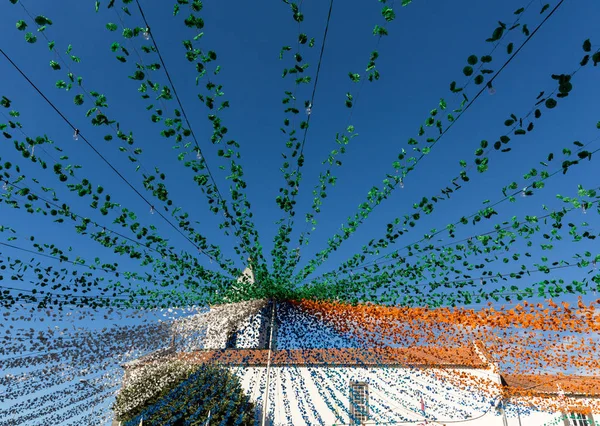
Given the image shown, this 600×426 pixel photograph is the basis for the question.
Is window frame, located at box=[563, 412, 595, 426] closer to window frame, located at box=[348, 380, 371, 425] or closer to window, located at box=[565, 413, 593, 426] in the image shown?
window, located at box=[565, 413, 593, 426]

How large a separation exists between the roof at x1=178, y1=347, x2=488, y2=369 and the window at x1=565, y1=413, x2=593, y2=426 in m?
5.52

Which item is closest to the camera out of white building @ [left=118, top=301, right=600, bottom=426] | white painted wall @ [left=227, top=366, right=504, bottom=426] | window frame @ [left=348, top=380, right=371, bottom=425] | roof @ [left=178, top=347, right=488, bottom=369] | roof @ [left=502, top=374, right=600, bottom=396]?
roof @ [left=178, top=347, right=488, bottom=369]

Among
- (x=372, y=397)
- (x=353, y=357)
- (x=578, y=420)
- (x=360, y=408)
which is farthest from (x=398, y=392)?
(x=578, y=420)

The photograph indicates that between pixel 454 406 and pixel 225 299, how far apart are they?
41.5 ft

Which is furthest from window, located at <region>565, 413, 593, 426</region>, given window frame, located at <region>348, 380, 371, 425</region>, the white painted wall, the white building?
window frame, located at <region>348, 380, 371, 425</region>

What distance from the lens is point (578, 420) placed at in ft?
52.9

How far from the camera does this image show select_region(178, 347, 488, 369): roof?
11.4 m

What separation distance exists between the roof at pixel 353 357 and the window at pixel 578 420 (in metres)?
5.52

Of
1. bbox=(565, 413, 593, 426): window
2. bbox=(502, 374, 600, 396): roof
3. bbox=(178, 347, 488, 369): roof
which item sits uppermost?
bbox=(178, 347, 488, 369): roof

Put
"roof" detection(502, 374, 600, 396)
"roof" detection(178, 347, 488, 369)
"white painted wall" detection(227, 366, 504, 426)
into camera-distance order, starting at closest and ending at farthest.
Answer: "roof" detection(178, 347, 488, 369) → "roof" detection(502, 374, 600, 396) → "white painted wall" detection(227, 366, 504, 426)

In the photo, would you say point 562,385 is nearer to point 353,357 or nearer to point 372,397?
point 372,397

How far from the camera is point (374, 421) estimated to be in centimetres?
1656

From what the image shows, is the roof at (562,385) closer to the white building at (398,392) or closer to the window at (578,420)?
the white building at (398,392)

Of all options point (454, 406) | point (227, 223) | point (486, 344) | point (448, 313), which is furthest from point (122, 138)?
point (454, 406)
